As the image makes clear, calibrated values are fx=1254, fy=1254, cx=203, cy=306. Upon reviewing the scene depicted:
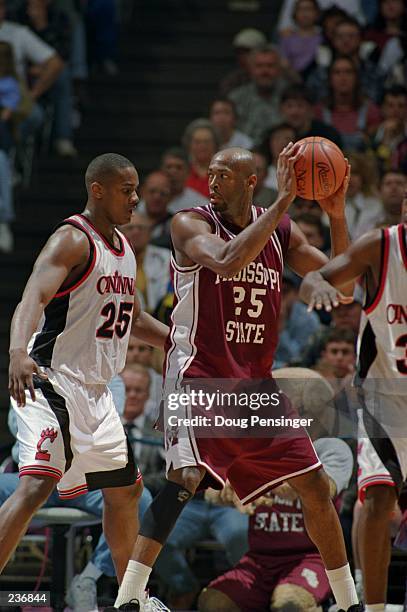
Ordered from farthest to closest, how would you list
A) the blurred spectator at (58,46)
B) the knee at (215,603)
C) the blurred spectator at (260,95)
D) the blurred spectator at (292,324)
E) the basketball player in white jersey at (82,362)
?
the blurred spectator at (58,46)
the blurred spectator at (260,95)
the blurred spectator at (292,324)
the knee at (215,603)
the basketball player in white jersey at (82,362)

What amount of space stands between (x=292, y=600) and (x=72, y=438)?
170cm

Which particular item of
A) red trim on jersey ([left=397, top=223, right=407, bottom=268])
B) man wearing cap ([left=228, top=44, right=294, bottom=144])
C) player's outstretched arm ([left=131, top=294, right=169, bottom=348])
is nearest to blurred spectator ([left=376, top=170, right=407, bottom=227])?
man wearing cap ([left=228, top=44, right=294, bottom=144])

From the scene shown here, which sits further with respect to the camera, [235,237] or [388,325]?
[388,325]

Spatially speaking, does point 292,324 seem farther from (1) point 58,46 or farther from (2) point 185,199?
(1) point 58,46

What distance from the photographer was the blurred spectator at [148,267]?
9.40 metres

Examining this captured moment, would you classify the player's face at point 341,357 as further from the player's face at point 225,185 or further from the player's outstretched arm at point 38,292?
the player's outstretched arm at point 38,292

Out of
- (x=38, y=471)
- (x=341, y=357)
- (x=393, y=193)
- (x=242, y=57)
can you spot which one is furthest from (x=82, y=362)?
(x=242, y=57)

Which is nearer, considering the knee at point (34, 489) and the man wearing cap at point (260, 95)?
the knee at point (34, 489)

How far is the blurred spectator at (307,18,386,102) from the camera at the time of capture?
11.5 meters

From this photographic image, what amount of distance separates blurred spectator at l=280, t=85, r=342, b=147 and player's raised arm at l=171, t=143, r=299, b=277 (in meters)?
4.58

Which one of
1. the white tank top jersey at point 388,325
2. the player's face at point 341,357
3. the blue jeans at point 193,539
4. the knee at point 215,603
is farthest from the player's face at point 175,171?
the white tank top jersey at point 388,325

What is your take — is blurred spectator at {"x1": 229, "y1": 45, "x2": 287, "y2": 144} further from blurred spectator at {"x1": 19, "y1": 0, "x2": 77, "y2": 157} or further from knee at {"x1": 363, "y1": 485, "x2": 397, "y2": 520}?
knee at {"x1": 363, "y1": 485, "x2": 397, "y2": 520}

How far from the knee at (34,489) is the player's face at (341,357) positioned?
9.41ft

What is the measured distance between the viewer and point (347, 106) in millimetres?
11211
